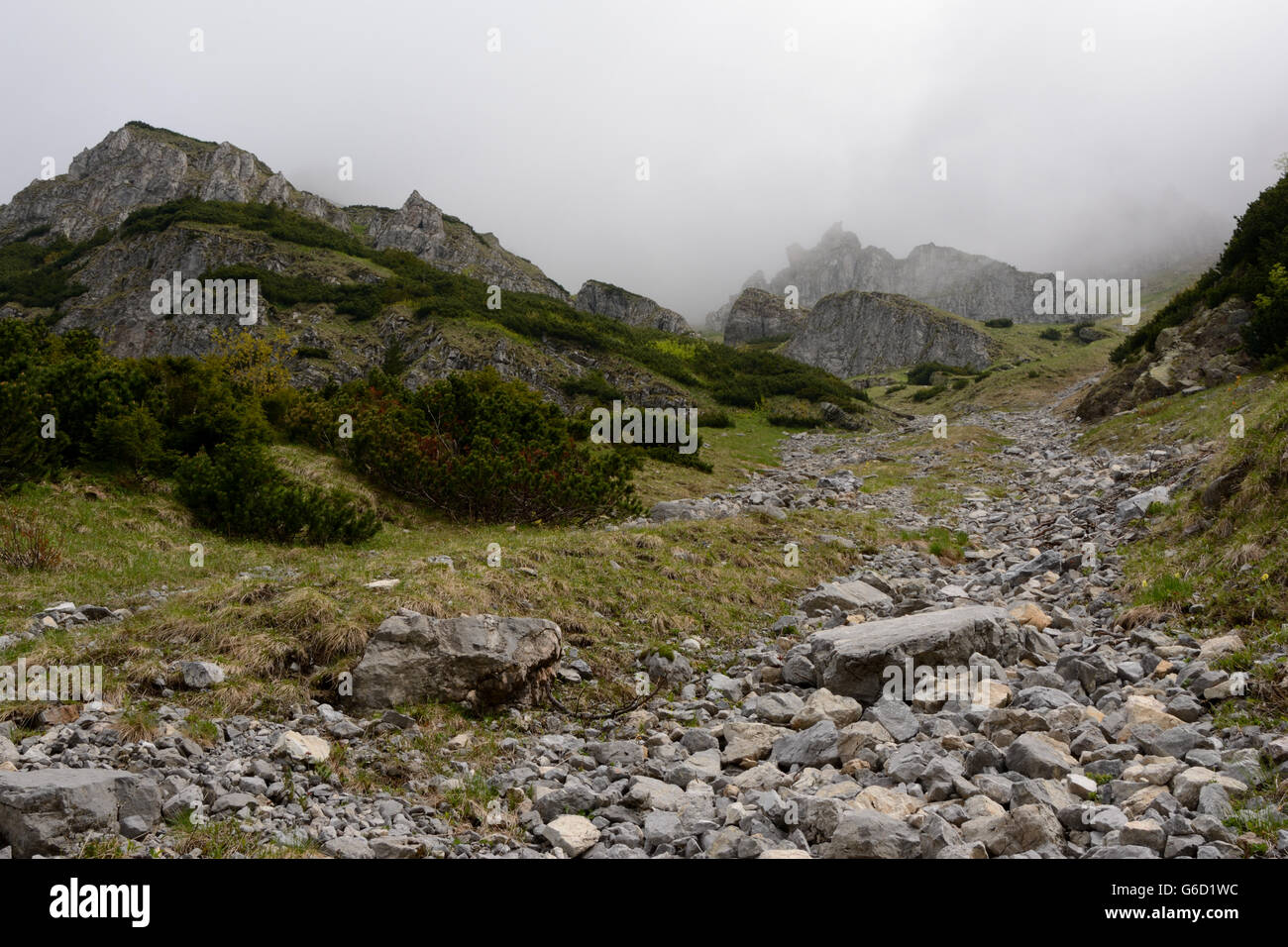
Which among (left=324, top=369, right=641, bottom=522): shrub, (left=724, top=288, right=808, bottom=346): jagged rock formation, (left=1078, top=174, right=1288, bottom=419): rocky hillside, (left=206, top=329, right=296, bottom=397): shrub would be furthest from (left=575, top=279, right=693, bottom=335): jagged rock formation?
(left=324, top=369, right=641, bottom=522): shrub

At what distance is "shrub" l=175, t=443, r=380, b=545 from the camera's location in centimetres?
1455

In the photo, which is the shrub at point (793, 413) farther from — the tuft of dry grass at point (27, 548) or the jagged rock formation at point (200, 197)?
the jagged rock formation at point (200, 197)

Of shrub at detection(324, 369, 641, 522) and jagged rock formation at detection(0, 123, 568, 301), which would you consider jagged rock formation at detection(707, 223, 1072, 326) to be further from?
shrub at detection(324, 369, 641, 522)

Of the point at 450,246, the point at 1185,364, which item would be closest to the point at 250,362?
the point at 1185,364

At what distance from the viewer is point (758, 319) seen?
14512cm

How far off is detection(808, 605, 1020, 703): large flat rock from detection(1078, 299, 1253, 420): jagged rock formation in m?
22.8

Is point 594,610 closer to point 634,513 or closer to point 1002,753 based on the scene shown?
point 1002,753

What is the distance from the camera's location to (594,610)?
35.0 ft

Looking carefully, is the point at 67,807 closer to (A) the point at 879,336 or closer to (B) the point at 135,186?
(A) the point at 879,336

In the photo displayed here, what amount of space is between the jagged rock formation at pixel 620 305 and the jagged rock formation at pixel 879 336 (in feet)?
77.0

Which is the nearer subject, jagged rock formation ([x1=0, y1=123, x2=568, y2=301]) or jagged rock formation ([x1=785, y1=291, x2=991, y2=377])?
jagged rock formation ([x1=785, y1=291, x2=991, y2=377])

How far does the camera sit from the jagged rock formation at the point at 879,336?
302 feet

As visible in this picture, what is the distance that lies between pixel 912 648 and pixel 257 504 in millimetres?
13447

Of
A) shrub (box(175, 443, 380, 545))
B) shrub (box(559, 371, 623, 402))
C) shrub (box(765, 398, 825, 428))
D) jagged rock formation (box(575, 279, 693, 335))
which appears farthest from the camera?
jagged rock formation (box(575, 279, 693, 335))
